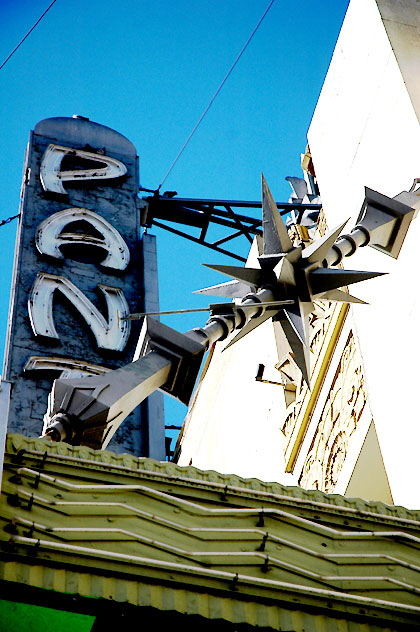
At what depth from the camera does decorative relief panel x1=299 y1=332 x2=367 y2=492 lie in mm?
12344

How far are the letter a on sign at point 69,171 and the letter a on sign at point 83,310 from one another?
2.43m

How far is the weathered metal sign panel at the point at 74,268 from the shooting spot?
1559 cm

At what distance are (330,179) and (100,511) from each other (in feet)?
27.8

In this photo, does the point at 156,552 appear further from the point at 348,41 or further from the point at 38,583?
the point at 348,41

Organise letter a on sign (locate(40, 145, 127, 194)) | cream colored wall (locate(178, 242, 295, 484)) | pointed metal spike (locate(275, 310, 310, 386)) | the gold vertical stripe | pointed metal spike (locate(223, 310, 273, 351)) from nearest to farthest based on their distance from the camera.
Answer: pointed metal spike (locate(275, 310, 310, 386))
pointed metal spike (locate(223, 310, 273, 351))
the gold vertical stripe
cream colored wall (locate(178, 242, 295, 484))
letter a on sign (locate(40, 145, 127, 194))

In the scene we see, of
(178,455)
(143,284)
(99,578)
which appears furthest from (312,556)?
(178,455)

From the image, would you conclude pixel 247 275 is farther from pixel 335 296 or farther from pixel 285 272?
pixel 335 296

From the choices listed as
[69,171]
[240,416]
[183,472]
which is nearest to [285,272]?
[183,472]

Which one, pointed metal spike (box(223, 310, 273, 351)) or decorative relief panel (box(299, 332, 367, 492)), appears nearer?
pointed metal spike (box(223, 310, 273, 351))

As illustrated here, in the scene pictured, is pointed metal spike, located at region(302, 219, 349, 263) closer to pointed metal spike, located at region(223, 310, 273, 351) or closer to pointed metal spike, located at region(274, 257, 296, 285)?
pointed metal spike, located at region(274, 257, 296, 285)

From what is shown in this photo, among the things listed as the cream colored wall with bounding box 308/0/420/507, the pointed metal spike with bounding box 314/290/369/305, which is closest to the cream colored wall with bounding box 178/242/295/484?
the cream colored wall with bounding box 308/0/420/507

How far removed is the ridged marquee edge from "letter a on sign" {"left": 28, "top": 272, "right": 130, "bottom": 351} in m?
8.87

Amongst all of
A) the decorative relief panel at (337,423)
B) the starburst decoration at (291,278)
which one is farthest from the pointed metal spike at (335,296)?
the decorative relief panel at (337,423)

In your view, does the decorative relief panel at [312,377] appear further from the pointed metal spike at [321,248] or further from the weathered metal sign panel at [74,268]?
the pointed metal spike at [321,248]
